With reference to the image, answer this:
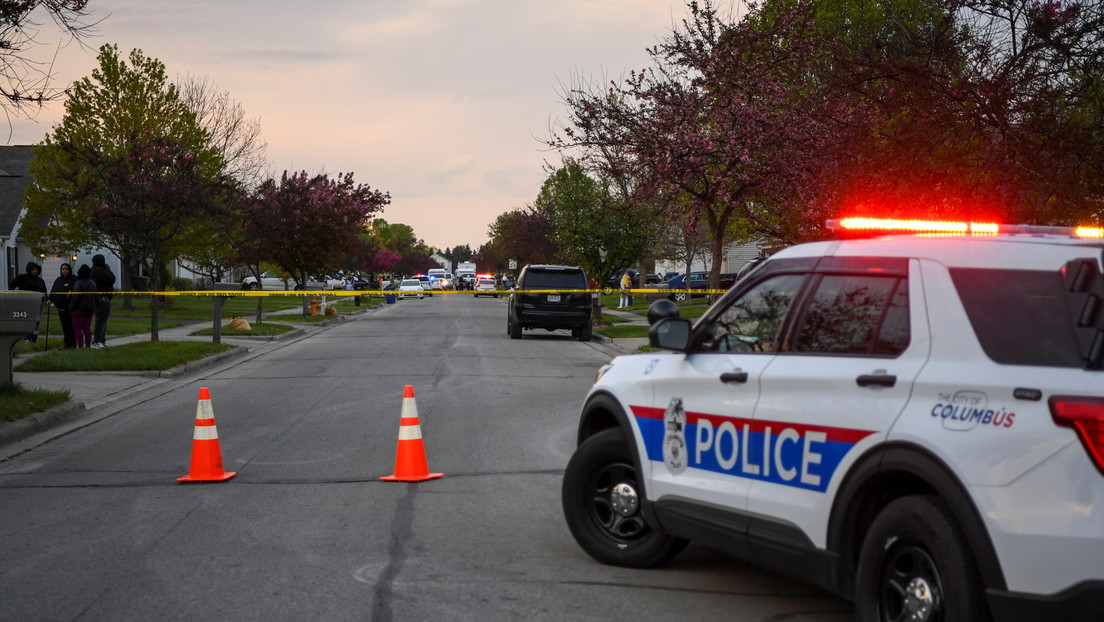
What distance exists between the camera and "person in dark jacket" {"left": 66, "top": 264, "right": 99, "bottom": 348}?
71.3ft

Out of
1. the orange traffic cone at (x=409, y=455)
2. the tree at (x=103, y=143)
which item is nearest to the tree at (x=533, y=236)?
the tree at (x=103, y=143)

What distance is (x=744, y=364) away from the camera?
18.4ft

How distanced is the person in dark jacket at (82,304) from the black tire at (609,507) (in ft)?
55.9

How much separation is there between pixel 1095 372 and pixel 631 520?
10.4 feet

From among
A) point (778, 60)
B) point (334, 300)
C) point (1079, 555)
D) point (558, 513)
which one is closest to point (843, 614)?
point (1079, 555)

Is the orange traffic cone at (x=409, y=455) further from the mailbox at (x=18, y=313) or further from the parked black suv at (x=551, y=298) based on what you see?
the parked black suv at (x=551, y=298)

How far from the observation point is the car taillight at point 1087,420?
12.8ft

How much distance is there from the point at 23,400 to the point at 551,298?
16.6m

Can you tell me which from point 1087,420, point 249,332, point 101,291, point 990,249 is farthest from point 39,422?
point 249,332

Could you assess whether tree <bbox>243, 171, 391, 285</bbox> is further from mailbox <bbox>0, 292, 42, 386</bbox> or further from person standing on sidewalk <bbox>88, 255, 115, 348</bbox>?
mailbox <bbox>0, 292, 42, 386</bbox>

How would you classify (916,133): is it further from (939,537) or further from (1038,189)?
(939,537)

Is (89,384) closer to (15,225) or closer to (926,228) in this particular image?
(926,228)

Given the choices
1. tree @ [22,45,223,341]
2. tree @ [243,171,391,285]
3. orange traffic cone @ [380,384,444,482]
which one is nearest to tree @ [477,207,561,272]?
tree @ [243,171,391,285]

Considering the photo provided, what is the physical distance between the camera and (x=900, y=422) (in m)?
4.55
